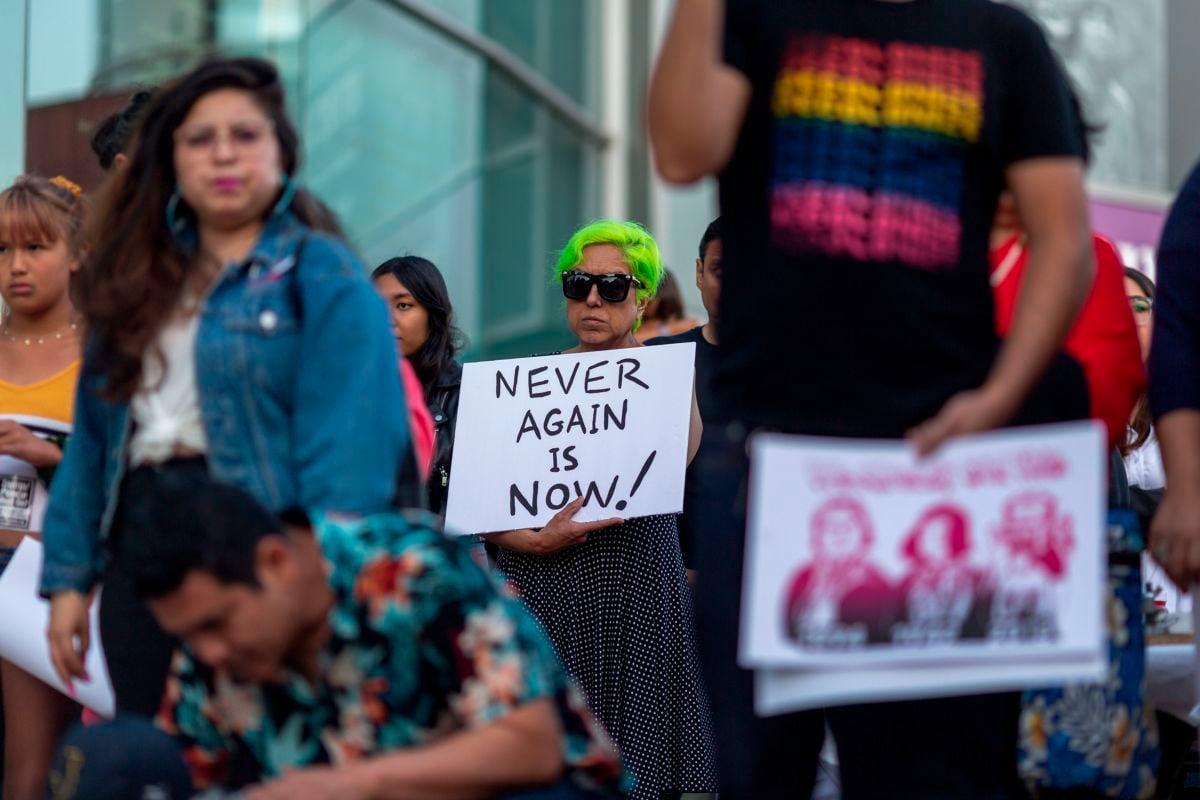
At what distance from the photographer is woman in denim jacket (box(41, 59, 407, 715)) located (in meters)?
3.51

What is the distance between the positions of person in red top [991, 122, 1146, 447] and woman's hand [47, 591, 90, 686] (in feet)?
5.80

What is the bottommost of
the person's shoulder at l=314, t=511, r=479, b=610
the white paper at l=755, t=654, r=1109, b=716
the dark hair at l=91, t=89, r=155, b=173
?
the white paper at l=755, t=654, r=1109, b=716

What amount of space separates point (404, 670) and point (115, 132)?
248 centimetres

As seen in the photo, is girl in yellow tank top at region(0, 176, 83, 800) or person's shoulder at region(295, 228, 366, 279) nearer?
person's shoulder at region(295, 228, 366, 279)

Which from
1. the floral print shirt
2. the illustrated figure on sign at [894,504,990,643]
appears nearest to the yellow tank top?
the floral print shirt

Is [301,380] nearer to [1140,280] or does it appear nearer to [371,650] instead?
[371,650]

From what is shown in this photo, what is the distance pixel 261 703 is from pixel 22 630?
1299 mm

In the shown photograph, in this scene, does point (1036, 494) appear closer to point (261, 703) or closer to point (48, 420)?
point (261, 703)

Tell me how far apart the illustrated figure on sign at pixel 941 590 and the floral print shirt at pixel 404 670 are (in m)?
0.60

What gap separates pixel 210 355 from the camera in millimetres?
3553

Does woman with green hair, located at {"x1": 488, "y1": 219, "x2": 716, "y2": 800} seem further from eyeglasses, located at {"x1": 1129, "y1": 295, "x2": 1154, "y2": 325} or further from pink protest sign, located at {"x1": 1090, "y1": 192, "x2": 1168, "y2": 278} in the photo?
pink protest sign, located at {"x1": 1090, "y1": 192, "x2": 1168, "y2": 278}

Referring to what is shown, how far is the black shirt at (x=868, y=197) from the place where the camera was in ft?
9.95

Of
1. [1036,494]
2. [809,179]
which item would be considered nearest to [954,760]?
[1036,494]

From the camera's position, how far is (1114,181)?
53.9 ft
